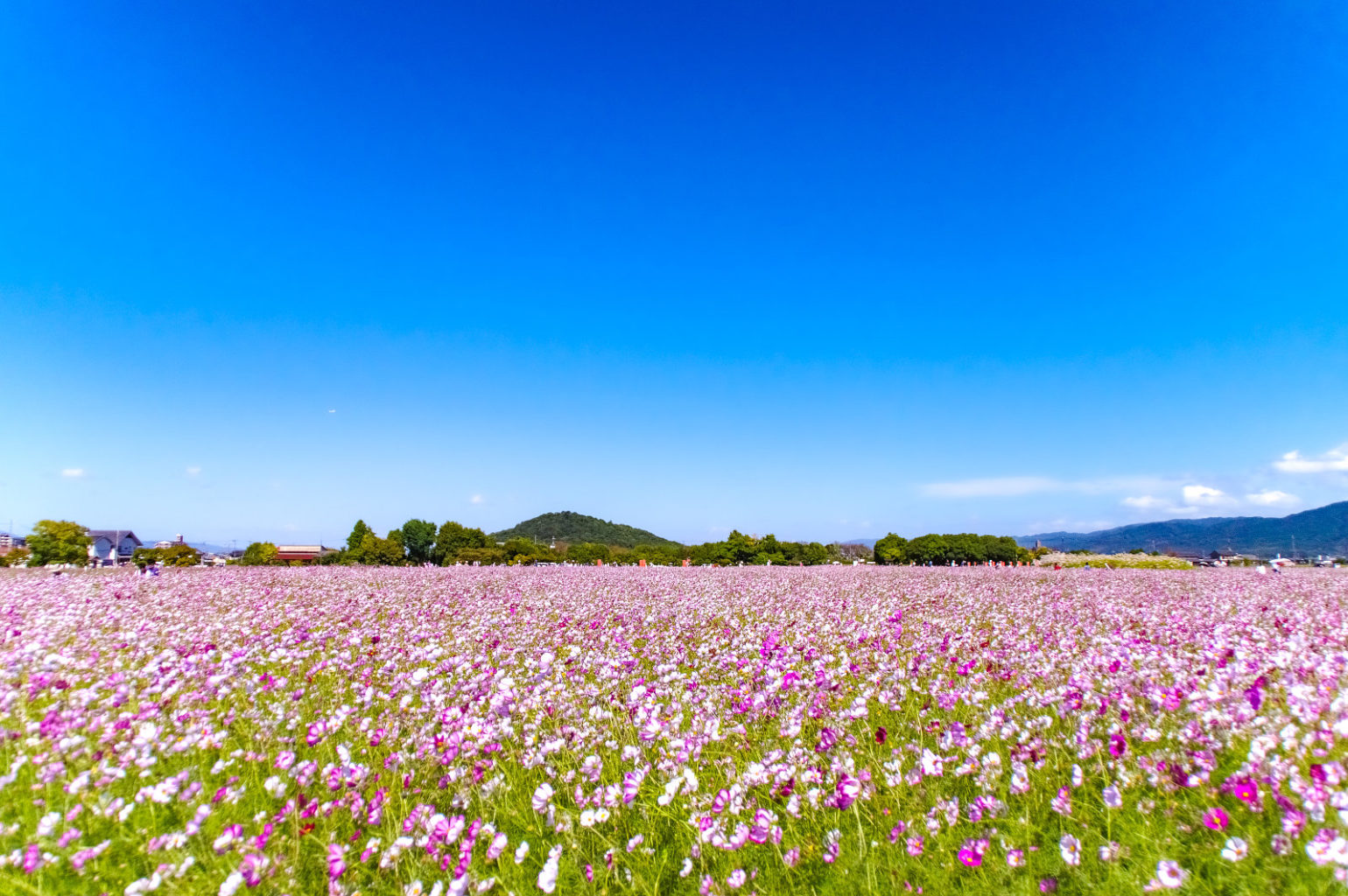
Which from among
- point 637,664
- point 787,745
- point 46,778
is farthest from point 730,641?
point 46,778

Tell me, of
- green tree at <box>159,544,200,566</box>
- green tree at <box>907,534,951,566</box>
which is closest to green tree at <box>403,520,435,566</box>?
green tree at <box>159,544,200,566</box>

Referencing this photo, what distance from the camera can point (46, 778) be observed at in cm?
345

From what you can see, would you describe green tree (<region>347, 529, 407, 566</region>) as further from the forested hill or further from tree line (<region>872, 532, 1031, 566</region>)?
the forested hill

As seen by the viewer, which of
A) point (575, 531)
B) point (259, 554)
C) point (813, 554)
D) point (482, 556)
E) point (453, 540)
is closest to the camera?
point (259, 554)

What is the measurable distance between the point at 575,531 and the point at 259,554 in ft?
273

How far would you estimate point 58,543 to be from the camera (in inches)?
1185

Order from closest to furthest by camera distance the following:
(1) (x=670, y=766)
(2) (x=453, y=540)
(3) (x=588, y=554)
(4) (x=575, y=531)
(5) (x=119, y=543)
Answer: (1) (x=670, y=766) < (3) (x=588, y=554) < (2) (x=453, y=540) < (5) (x=119, y=543) < (4) (x=575, y=531)

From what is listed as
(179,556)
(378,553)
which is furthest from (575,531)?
(179,556)

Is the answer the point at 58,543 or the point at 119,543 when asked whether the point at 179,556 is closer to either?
the point at 58,543

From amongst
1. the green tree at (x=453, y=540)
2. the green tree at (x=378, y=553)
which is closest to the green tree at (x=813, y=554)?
the green tree at (x=453, y=540)

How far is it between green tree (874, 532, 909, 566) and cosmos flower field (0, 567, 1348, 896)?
41606 mm

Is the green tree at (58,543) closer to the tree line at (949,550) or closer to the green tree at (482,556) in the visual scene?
the green tree at (482,556)

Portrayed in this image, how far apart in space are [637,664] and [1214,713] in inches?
169

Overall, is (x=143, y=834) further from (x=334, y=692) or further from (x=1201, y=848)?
(x=1201, y=848)
